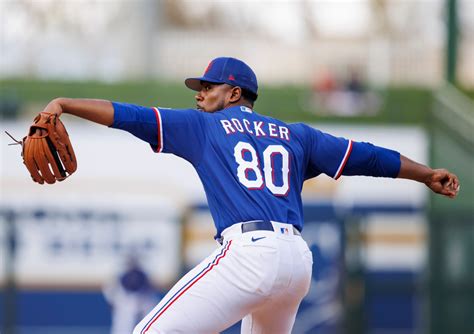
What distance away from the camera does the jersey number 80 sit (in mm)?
5109

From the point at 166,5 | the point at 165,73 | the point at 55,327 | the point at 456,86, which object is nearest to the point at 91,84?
the point at 165,73

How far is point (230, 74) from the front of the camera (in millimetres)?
5402

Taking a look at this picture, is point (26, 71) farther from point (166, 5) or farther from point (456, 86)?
point (456, 86)

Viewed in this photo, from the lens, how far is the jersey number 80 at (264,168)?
5109 mm

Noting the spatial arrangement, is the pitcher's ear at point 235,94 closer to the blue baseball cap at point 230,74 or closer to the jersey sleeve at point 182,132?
the blue baseball cap at point 230,74

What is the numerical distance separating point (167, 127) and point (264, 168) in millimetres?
518

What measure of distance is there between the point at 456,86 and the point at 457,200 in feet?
10.0

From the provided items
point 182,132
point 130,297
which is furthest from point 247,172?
point 130,297

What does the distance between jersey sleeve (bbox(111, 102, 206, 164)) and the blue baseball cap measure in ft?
0.90

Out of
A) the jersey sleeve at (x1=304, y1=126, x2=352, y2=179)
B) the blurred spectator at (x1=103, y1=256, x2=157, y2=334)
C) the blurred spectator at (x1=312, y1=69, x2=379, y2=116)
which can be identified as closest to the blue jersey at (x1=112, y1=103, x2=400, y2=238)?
the jersey sleeve at (x1=304, y1=126, x2=352, y2=179)

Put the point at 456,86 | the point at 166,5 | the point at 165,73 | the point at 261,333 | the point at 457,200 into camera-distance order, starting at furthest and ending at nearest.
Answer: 1. the point at 166,5
2. the point at 165,73
3. the point at 456,86
4. the point at 457,200
5. the point at 261,333

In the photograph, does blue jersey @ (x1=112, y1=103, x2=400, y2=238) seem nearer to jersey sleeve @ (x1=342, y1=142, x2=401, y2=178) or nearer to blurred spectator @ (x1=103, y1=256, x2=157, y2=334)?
jersey sleeve @ (x1=342, y1=142, x2=401, y2=178)

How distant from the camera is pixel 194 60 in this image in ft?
52.0

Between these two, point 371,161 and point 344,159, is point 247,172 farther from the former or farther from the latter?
point 371,161
